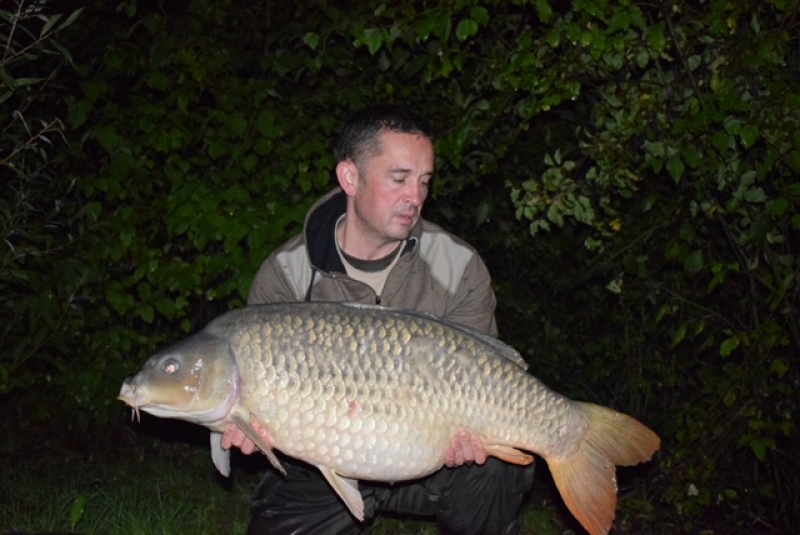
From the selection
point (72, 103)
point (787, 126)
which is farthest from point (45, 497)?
point (787, 126)

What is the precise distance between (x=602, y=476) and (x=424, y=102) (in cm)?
184

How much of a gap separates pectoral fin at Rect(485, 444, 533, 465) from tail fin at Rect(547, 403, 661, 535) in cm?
6

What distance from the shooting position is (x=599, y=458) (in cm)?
245

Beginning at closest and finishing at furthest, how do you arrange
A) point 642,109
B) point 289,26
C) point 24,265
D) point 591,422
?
point 591,422
point 642,109
point 24,265
point 289,26

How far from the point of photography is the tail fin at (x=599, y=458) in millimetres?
2443

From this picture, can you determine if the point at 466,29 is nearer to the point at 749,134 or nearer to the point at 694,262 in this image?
the point at 749,134

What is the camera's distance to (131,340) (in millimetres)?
3814

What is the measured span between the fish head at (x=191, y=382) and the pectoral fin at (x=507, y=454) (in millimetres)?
616

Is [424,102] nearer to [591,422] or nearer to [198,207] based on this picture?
[198,207]

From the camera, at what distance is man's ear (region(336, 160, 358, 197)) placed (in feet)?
9.12

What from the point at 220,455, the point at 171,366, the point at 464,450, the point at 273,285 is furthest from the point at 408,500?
the point at 171,366

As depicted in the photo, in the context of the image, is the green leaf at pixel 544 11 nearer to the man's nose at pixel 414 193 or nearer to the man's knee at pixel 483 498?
the man's nose at pixel 414 193

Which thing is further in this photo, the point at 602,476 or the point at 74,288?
the point at 74,288

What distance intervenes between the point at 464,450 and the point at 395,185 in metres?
0.74
